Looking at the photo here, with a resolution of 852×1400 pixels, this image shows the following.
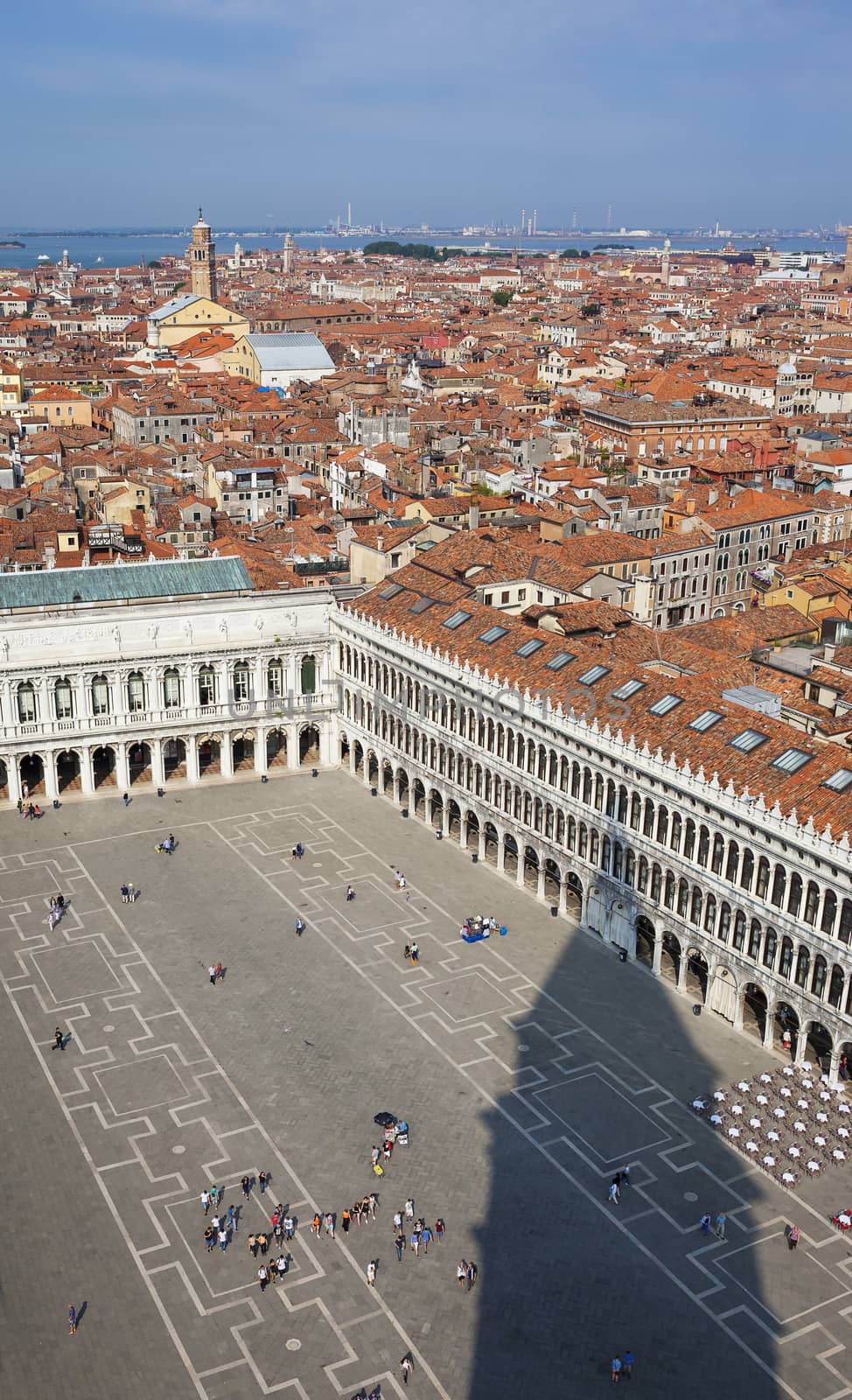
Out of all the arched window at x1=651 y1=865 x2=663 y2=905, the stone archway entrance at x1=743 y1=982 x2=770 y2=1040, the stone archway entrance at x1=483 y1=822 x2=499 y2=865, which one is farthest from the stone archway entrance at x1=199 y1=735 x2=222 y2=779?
the stone archway entrance at x1=743 y1=982 x2=770 y2=1040

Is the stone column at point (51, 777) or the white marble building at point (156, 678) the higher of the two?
the white marble building at point (156, 678)

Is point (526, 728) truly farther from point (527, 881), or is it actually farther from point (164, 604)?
point (164, 604)

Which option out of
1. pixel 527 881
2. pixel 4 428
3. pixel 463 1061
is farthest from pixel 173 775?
pixel 4 428

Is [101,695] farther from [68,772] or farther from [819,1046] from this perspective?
[819,1046]

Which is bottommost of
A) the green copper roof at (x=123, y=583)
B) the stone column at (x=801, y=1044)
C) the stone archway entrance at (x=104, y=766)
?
the stone archway entrance at (x=104, y=766)

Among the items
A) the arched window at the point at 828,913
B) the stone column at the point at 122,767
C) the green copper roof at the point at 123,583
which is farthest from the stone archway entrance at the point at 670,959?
the green copper roof at the point at 123,583

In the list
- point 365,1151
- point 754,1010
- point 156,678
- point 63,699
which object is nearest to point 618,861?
point 754,1010

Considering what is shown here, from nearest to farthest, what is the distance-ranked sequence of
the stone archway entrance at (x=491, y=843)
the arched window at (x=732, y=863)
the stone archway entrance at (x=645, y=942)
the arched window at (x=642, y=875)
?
1. the arched window at (x=732, y=863)
2. the arched window at (x=642, y=875)
3. the stone archway entrance at (x=645, y=942)
4. the stone archway entrance at (x=491, y=843)

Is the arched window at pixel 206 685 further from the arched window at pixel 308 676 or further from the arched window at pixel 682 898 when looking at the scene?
the arched window at pixel 682 898
